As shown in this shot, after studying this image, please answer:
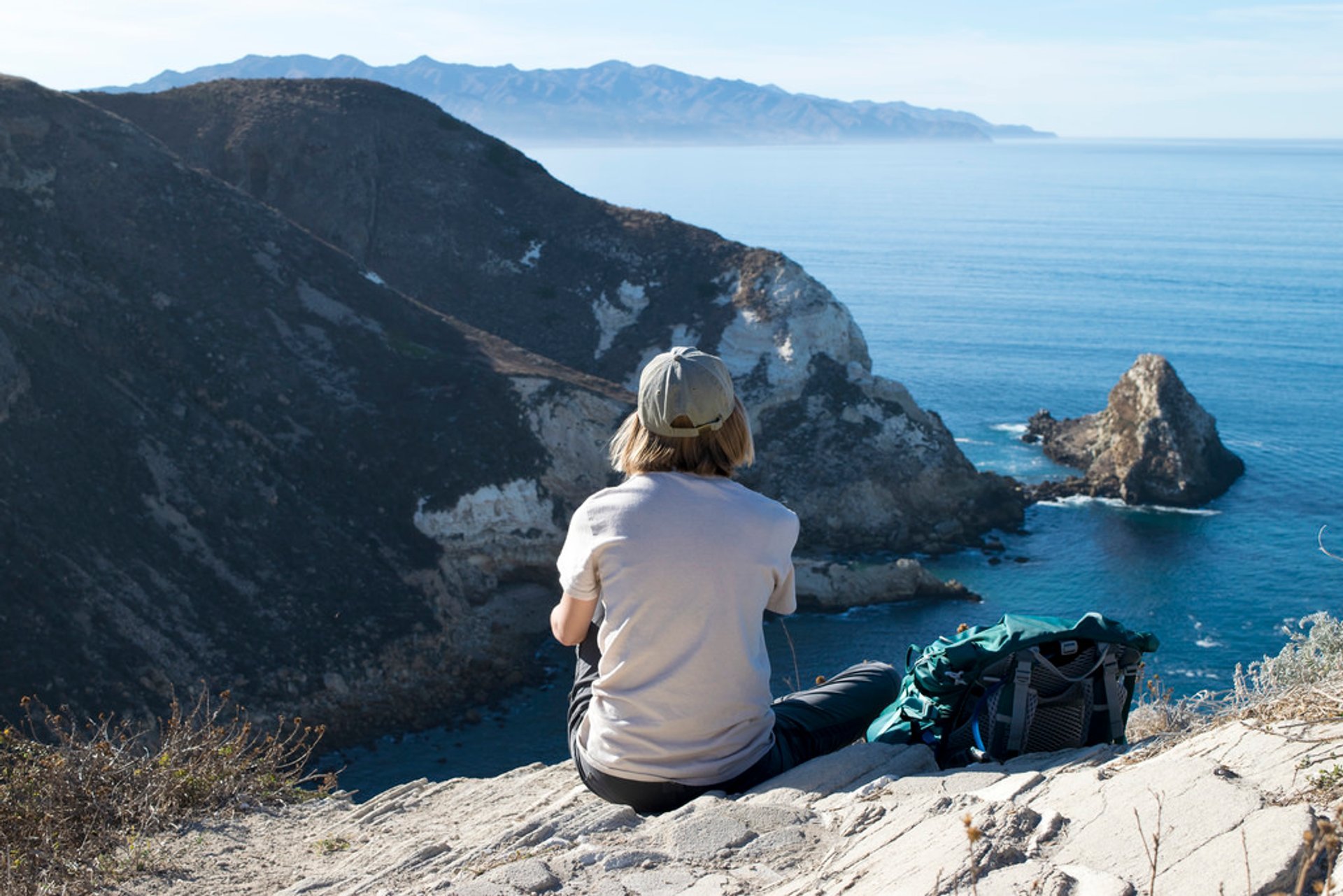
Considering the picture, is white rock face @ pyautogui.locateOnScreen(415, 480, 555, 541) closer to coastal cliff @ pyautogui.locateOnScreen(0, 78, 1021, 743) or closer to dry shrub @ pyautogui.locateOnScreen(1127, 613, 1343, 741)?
coastal cliff @ pyautogui.locateOnScreen(0, 78, 1021, 743)

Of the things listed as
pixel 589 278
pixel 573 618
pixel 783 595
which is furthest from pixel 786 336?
pixel 573 618

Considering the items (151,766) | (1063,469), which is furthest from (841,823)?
(1063,469)

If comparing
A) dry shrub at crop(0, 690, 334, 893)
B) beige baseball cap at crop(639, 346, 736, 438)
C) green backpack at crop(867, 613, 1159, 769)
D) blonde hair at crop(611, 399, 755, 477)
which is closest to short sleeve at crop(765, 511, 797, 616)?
blonde hair at crop(611, 399, 755, 477)

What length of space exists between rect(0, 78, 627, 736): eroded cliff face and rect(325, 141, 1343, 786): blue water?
4.06 metres

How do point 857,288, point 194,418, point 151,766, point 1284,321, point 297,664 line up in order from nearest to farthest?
point 151,766 < point 297,664 < point 194,418 < point 1284,321 < point 857,288

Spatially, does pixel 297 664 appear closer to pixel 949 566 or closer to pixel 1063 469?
pixel 949 566

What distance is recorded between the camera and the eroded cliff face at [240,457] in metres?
29.5

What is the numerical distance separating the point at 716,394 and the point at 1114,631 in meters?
2.95

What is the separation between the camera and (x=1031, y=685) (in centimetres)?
670

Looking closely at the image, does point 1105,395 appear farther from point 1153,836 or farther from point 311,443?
point 1153,836

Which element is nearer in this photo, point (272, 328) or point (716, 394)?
point (716, 394)

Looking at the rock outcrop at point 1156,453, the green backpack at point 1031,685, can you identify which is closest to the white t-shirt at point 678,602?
the green backpack at point 1031,685

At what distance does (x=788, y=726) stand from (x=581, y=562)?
78.8 inches

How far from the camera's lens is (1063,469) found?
57062 millimetres
